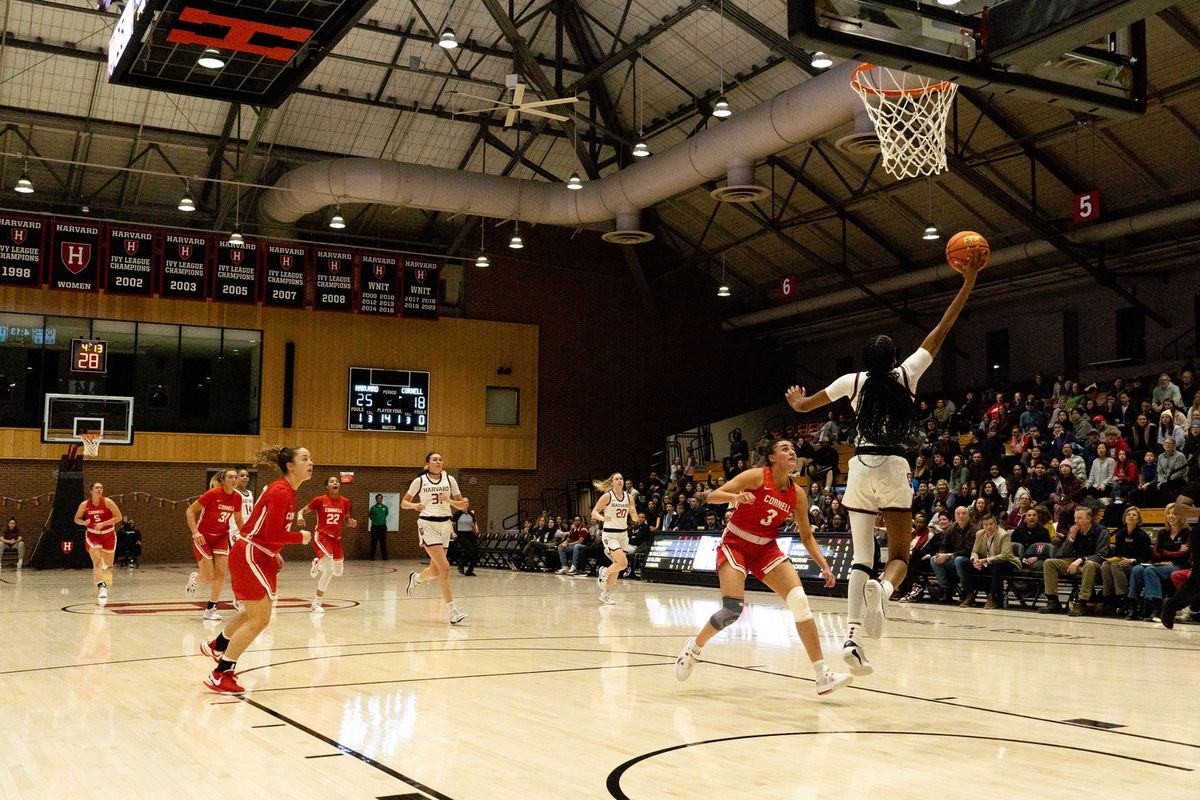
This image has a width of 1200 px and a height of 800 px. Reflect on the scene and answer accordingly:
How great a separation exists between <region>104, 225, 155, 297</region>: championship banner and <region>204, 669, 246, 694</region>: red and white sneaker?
19.4 meters

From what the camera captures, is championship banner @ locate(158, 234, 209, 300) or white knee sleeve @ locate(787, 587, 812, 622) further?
championship banner @ locate(158, 234, 209, 300)

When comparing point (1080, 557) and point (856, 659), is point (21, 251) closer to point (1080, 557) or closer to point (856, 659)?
point (1080, 557)

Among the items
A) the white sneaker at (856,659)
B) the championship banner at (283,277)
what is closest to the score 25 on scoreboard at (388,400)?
the championship banner at (283,277)

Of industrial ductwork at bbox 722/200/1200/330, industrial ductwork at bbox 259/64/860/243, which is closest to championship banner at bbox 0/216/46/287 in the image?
industrial ductwork at bbox 259/64/860/243

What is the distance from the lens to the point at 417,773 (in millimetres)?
4965

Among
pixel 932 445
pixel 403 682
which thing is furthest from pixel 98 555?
pixel 932 445

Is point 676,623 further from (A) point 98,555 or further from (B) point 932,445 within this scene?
(B) point 932,445

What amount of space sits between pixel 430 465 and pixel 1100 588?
8.59 meters

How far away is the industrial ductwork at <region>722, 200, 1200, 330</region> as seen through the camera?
71.6 feet

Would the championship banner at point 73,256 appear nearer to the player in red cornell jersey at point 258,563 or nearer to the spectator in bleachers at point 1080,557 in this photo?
the player in red cornell jersey at point 258,563

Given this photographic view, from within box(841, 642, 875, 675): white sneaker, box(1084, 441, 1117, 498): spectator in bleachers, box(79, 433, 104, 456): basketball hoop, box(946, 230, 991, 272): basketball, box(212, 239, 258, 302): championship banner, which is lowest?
box(841, 642, 875, 675): white sneaker

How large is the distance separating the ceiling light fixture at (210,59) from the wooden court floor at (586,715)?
4935 millimetres

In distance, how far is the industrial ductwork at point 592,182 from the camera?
19812 millimetres

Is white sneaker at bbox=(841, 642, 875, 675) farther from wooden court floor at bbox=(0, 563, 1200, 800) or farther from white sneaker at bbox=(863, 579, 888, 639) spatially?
wooden court floor at bbox=(0, 563, 1200, 800)
